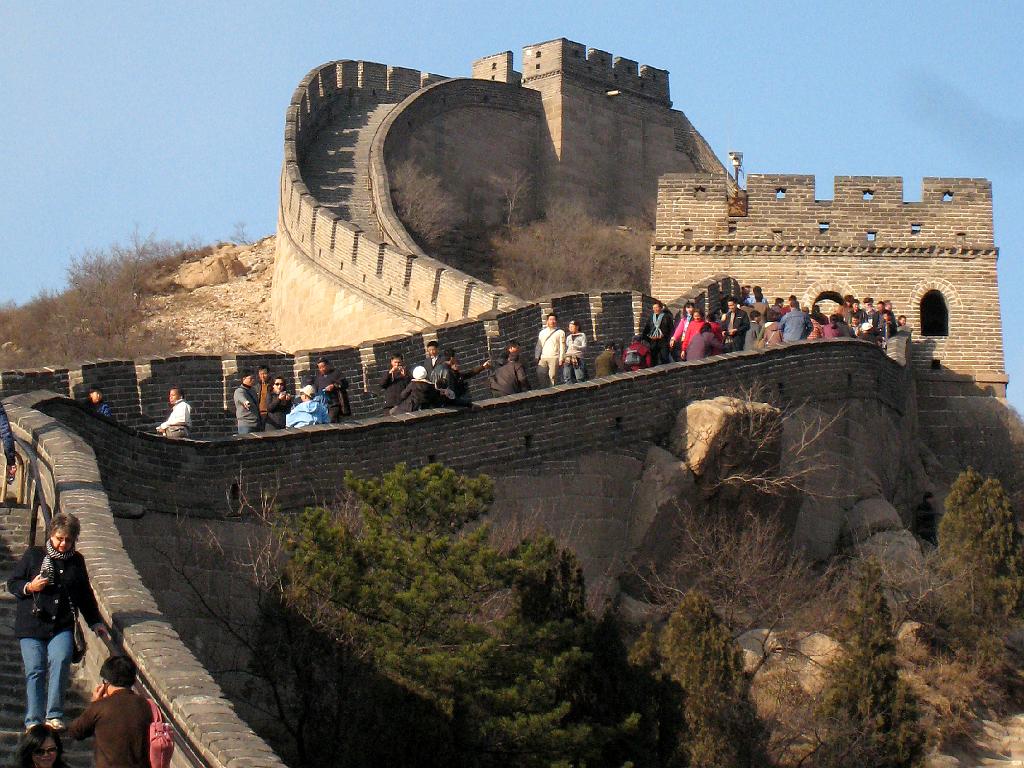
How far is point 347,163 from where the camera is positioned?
4288 cm

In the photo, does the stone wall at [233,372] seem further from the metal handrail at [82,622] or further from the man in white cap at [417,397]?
the metal handrail at [82,622]

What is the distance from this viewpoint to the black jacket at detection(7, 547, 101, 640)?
1166 centimetres

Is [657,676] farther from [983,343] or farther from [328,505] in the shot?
[983,343]

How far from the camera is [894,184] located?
33.2 metres

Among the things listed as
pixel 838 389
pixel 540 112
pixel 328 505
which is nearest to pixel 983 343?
pixel 838 389

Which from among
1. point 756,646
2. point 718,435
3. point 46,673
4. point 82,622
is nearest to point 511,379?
point 718,435

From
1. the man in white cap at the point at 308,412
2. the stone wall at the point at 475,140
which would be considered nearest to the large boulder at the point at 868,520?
the man in white cap at the point at 308,412

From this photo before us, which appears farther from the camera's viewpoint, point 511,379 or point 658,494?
point 658,494

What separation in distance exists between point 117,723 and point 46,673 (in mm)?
1467

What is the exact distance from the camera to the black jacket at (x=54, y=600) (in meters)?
11.7

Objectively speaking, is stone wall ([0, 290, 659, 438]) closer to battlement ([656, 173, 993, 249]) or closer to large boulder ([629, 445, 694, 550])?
large boulder ([629, 445, 694, 550])

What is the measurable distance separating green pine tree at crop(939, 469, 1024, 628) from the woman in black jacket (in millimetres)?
13074

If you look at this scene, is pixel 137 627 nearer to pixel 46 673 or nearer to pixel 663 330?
pixel 46 673

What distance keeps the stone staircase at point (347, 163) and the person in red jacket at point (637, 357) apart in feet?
44.4
